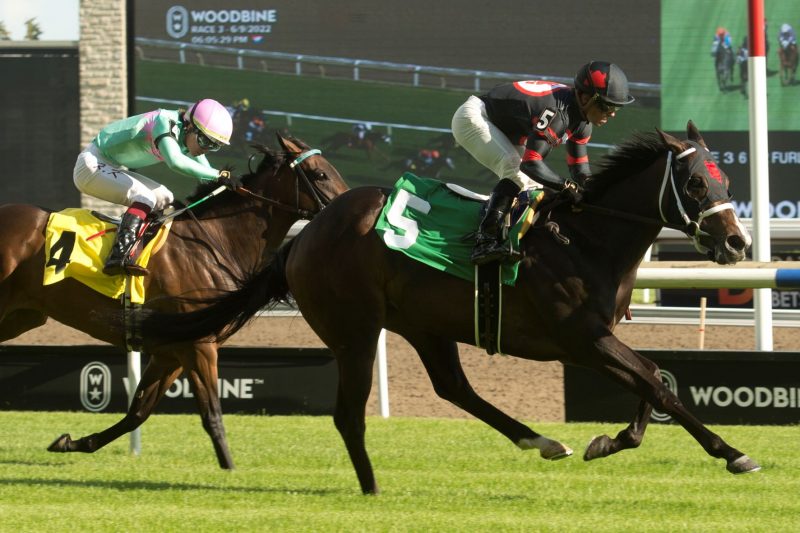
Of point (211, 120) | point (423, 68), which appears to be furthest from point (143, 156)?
point (423, 68)

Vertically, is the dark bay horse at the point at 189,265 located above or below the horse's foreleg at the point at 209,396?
above

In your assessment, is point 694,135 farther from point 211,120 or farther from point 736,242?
point 211,120

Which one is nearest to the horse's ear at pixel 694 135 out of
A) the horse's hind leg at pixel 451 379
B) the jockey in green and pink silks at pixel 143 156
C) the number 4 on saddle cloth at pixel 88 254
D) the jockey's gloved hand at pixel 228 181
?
the horse's hind leg at pixel 451 379

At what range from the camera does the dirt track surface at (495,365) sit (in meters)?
8.47

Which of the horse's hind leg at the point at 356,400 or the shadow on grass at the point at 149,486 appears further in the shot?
the shadow on grass at the point at 149,486

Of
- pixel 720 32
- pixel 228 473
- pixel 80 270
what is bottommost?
pixel 228 473

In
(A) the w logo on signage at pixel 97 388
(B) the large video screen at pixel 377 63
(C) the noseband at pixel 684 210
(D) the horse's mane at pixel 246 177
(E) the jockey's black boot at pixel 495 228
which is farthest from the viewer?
(B) the large video screen at pixel 377 63

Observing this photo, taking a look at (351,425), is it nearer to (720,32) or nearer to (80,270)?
(80,270)

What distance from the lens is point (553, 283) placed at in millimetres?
5207

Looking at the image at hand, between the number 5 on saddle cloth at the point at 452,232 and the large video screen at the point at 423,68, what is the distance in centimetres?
1163

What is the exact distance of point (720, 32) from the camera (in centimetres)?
1706

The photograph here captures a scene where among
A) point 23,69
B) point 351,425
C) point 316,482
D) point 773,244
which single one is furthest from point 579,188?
point 23,69

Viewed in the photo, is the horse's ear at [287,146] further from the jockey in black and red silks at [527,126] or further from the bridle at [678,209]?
the bridle at [678,209]

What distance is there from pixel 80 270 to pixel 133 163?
0.70 metres
